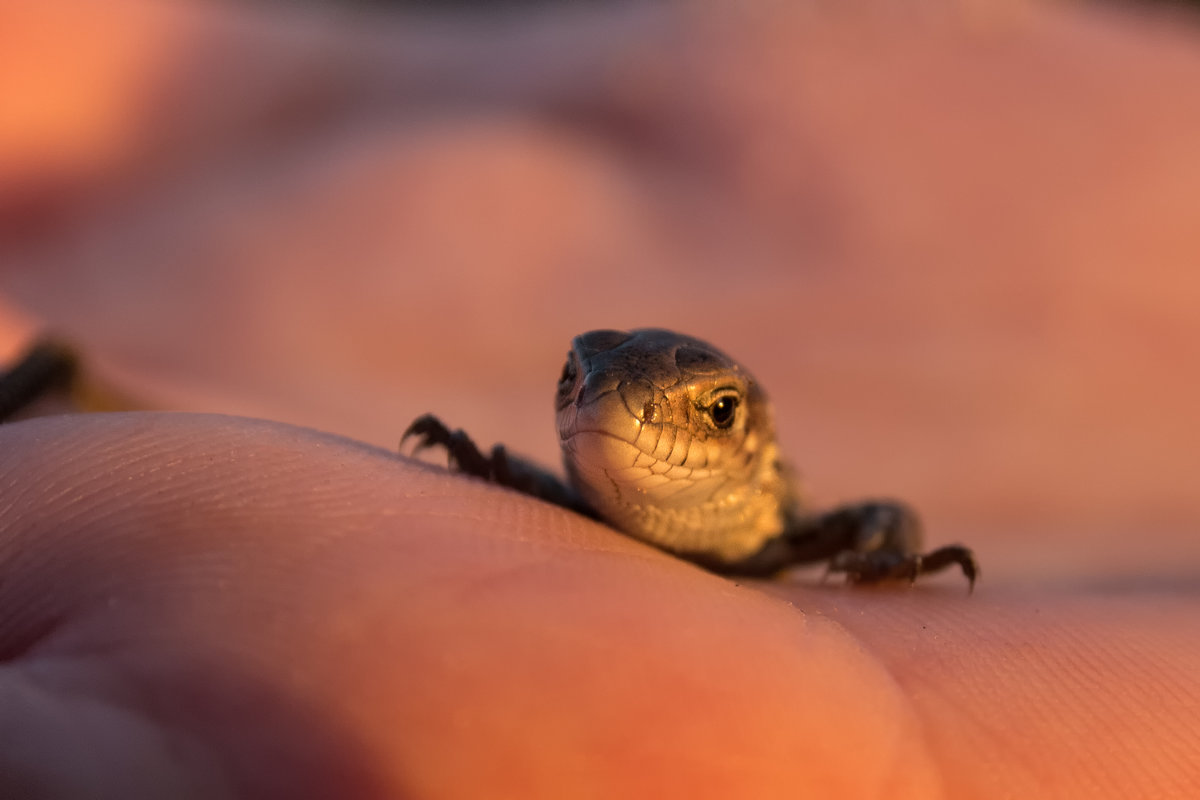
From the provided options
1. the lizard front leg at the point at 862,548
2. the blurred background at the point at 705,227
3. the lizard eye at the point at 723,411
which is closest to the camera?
the lizard eye at the point at 723,411

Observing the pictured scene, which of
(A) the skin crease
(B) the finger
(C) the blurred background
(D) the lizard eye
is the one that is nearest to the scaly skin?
(D) the lizard eye

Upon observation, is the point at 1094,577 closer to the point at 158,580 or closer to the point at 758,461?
the point at 758,461

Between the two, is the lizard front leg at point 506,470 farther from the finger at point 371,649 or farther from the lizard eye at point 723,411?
the finger at point 371,649

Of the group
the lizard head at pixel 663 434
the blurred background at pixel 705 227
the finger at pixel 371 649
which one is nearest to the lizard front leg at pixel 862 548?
the lizard head at pixel 663 434

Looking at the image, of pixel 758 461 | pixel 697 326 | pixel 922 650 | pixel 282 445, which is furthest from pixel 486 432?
pixel 922 650

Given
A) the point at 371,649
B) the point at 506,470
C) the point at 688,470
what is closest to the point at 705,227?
the point at 506,470

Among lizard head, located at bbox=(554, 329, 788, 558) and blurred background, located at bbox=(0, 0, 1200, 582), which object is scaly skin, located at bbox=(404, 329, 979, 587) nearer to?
lizard head, located at bbox=(554, 329, 788, 558)
